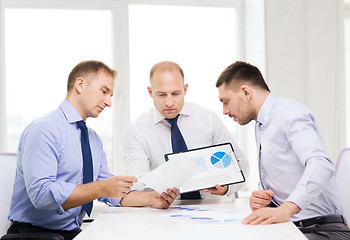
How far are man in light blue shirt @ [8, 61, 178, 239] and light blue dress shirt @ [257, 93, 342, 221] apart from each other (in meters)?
0.51

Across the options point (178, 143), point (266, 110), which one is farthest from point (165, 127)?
point (266, 110)

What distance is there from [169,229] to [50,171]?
2.19 ft

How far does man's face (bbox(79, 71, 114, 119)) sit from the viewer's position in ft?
7.43

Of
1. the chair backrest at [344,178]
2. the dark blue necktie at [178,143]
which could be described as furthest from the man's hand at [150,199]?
the chair backrest at [344,178]

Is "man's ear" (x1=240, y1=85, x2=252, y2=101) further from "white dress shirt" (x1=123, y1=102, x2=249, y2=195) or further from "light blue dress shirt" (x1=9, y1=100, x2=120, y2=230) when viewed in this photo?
"light blue dress shirt" (x1=9, y1=100, x2=120, y2=230)

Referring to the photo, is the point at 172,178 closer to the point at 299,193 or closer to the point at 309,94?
the point at 299,193

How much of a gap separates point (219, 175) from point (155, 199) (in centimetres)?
35

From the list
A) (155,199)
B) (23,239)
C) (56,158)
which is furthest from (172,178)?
(23,239)

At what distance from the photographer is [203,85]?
4.25 m

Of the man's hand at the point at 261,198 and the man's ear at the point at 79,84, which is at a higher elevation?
the man's ear at the point at 79,84

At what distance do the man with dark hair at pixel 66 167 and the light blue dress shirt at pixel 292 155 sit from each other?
0.69 metres

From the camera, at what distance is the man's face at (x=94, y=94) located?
226 cm

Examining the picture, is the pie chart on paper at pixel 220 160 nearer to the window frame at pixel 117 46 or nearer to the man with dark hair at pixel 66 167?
the man with dark hair at pixel 66 167

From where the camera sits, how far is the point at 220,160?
2170mm
